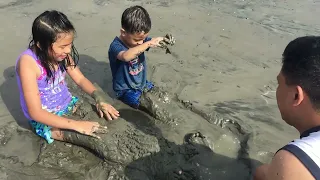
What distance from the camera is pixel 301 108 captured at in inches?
75.9

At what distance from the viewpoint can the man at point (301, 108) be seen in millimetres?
1689

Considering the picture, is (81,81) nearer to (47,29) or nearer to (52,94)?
(52,94)

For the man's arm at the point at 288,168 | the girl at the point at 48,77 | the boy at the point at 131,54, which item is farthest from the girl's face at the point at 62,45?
the man's arm at the point at 288,168

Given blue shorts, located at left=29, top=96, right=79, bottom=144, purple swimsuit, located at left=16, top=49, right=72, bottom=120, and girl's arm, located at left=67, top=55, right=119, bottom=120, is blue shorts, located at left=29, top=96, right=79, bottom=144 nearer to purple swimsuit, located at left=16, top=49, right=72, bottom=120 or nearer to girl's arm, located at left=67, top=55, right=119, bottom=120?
purple swimsuit, located at left=16, top=49, right=72, bottom=120

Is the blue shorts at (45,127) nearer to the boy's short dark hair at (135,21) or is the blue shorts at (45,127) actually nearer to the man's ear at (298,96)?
→ the boy's short dark hair at (135,21)

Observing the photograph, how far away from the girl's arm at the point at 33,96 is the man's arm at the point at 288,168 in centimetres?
168

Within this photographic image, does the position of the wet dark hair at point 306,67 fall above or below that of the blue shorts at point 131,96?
above

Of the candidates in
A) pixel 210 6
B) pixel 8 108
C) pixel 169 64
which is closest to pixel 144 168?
pixel 8 108

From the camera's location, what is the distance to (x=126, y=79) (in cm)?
374

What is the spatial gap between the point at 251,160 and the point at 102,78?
208 centimetres

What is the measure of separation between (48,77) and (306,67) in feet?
6.66

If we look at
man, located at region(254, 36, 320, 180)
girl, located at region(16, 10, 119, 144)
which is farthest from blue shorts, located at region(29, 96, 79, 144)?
man, located at region(254, 36, 320, 180)

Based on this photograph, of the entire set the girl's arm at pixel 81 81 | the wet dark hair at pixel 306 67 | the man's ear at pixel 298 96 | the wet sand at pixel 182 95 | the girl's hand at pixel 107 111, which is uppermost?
the wet dark hair at pixel 306 67

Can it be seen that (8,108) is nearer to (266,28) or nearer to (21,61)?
(21,61)
